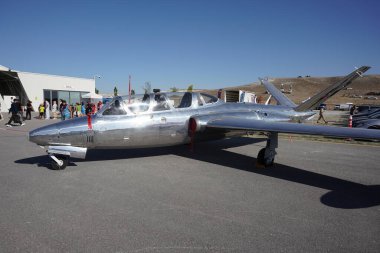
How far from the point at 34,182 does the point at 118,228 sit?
3.18m

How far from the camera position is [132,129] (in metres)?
7.20

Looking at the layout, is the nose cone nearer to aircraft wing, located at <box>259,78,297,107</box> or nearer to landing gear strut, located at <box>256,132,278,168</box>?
landing gear strut, located at <box>256,132,278,168</box>

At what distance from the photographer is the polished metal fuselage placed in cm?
657

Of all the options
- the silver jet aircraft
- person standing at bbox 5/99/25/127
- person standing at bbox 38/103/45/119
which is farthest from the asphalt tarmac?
person standing at bbox 38/103/45/119

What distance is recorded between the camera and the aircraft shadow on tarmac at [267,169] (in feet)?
16.9

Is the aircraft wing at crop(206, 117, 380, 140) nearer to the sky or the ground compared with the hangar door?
nearer to the ground

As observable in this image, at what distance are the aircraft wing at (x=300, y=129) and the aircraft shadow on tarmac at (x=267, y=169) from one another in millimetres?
1177

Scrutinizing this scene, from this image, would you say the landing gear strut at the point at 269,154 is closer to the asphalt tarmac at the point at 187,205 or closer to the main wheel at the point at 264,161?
the main wheel at the point at 264,161

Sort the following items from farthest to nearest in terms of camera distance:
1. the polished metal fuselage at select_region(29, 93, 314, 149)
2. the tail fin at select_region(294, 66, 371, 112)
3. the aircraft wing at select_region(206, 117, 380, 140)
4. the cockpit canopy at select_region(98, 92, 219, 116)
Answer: the tail fin at select_region(294, 66, 371, 112)
the cockpit canopy at select_region(98, 92, 219, 116)
the polished metal fuselage at select_region(29, 93, 314, 149)
the aircraft wing at select_region(206, 117, 380, 140)

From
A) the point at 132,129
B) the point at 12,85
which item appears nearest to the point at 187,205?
the point at 132,129

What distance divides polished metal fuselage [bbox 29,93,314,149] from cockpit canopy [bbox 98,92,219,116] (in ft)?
0.23

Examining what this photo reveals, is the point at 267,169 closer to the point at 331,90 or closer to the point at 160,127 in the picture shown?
the point at 160,127

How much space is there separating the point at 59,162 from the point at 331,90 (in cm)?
950

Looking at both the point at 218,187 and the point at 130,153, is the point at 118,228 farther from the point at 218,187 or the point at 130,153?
the point at 130,153
